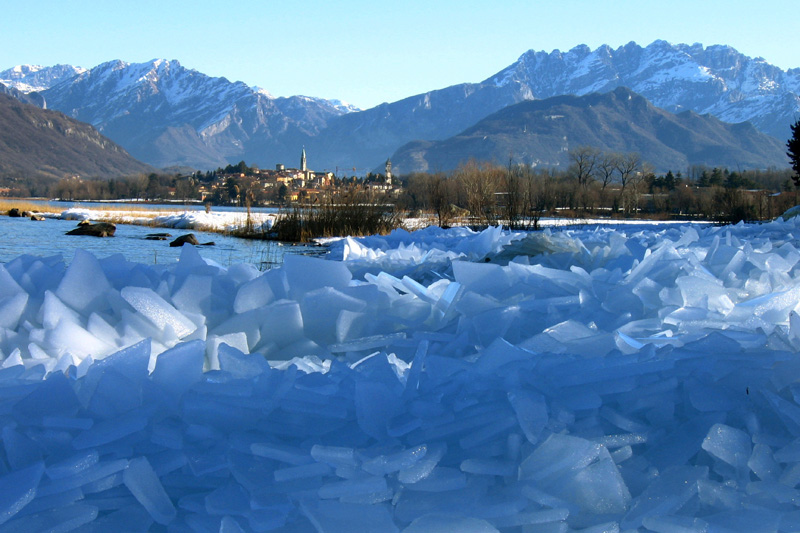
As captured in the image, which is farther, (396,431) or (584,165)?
(584,165)

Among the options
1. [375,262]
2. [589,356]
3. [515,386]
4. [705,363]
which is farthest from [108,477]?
[375,262]

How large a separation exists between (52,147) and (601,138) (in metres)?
124

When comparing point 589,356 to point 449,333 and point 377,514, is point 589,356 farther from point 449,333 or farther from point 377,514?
point 377,514

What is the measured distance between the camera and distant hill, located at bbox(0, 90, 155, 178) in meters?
142

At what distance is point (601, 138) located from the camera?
14900 centimetres

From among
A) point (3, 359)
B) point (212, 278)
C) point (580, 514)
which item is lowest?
point (580, 514)

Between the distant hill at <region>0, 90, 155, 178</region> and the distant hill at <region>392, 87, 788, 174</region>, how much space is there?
70.5m

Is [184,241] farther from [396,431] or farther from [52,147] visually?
[52,147]

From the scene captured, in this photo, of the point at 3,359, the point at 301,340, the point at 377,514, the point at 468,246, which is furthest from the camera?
the point at 468,246

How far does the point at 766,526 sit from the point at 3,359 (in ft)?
4.89

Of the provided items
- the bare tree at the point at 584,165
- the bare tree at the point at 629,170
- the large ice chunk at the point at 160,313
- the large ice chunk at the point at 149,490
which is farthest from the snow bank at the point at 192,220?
the bare tree at the point at 584,165

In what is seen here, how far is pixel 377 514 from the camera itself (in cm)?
89

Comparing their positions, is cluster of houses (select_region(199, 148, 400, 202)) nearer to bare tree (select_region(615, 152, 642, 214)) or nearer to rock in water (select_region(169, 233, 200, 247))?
rock in water (select_region(169, 233, 200, 247))

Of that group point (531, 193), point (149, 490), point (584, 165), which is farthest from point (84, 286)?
point (584, 165)
